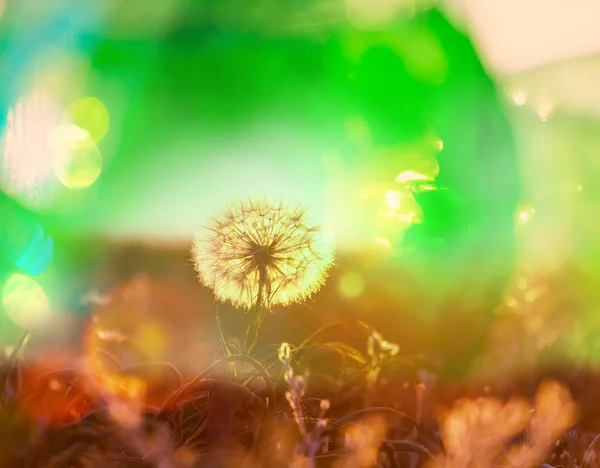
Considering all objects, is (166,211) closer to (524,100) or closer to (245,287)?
(245,287)

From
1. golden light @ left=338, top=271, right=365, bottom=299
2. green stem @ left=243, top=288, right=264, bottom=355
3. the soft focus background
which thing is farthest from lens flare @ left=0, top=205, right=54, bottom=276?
golden light @ left=338, top=271, right=365, bottom=299

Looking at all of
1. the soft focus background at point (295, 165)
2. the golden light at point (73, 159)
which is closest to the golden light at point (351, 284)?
the soft focus background at point (295, 165)

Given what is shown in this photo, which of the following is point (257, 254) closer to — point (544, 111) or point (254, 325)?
point (254, 325)

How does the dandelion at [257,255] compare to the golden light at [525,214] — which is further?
the golden light at [525,214]

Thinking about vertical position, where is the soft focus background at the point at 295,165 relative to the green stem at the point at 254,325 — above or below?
above

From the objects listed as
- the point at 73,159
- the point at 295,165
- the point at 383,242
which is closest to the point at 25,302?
the point at 73,159

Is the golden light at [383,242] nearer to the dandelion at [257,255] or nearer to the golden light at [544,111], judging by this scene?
the dandelion at [257,255]
